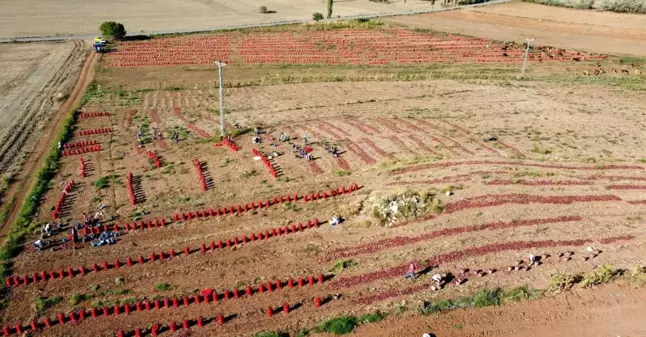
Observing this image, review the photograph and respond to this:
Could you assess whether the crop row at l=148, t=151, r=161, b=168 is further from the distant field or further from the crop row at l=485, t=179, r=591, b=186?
the distant field

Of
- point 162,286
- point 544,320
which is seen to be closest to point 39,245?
point 162,286

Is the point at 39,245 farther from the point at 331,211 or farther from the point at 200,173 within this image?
the point at 331,211

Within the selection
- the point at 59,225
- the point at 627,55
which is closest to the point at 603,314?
the point at 59,225

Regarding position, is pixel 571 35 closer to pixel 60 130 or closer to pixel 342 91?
pixel 342 91

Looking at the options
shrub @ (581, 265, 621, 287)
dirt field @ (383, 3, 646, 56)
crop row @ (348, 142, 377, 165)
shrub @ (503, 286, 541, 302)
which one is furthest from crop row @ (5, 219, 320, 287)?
dirt field @ (383, 3, 646, 56)

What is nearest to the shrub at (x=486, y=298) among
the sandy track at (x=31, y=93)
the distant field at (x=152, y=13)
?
the sandy track at (x=31, y=93)

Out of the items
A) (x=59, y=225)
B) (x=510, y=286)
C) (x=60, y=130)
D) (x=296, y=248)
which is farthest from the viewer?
(x=60, y=130)

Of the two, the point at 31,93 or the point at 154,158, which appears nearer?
the point at 154,158
